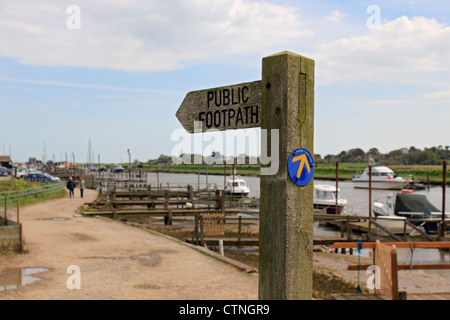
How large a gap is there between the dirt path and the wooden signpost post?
582 cm

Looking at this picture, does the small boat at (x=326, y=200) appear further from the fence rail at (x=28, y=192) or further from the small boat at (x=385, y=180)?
the small boat at (x=385, y=180)

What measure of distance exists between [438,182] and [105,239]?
316 feet

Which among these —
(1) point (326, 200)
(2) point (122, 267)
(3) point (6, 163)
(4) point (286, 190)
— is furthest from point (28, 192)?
(3) point (6, 163)

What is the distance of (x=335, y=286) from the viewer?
39.8 ft

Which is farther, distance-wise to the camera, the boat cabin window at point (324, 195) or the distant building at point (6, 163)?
the distant building at point (6, 163)

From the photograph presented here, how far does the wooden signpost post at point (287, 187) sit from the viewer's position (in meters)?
2.71

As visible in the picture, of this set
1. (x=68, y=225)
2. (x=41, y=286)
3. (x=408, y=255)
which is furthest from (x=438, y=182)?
(x=41, y=286)

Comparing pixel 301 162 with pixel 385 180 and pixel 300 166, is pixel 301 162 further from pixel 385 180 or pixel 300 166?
pixel 385 180

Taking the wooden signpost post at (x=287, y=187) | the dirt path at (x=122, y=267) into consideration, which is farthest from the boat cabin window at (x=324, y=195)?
the wooden signpost post at (x=287, y=187)

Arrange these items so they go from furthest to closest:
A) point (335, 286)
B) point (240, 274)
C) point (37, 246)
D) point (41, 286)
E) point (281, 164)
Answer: point (37, 246) < point (335, 286) < point (240, 274) < point (41, 286) < point (281, 164)

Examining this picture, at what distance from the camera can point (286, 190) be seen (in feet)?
8.85

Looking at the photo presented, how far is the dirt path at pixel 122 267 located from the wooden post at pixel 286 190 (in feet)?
19.1

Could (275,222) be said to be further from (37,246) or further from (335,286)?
(37,246)

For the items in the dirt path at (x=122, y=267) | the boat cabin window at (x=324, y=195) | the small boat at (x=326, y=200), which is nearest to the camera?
the dirt path at (x=122, y=267)
